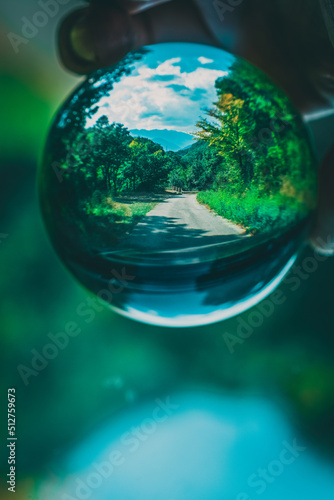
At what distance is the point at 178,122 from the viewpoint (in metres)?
0.41

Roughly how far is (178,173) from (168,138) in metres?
0.03

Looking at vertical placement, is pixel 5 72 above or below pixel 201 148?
below

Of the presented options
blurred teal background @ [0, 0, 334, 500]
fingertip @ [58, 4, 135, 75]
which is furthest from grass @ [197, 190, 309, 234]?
blurred teal background @ [0, 0, 334, 500]

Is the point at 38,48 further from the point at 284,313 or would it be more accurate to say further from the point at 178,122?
the point at 178,122

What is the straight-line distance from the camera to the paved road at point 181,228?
412 mm

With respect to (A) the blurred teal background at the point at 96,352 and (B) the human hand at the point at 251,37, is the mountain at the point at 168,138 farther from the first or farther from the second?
(A) the blurred teal background at the point at 96,352

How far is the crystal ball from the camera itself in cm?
40

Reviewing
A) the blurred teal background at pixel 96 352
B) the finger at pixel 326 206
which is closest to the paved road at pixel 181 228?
the finger at pixel 326 206

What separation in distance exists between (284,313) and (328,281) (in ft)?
0.69

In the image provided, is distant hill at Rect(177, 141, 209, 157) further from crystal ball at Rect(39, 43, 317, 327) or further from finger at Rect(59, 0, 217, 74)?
finger at Rect(59, 0, 217, 74)

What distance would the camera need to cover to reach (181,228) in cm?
42

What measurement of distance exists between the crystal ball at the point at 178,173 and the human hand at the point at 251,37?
0.04m

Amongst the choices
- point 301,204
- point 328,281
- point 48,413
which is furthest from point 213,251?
point 48,413

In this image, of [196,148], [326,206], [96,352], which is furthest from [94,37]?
[96,352]
